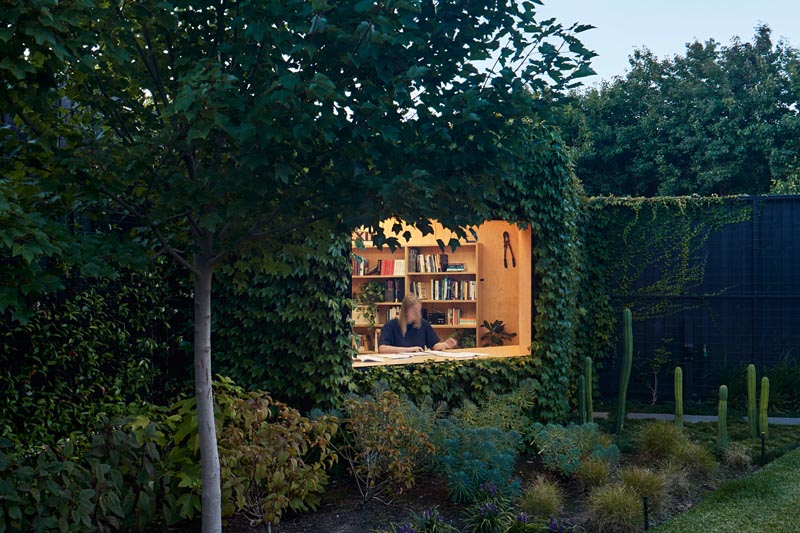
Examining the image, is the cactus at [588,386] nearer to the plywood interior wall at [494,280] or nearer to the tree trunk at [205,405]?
the plywood interior wall at [494,280]

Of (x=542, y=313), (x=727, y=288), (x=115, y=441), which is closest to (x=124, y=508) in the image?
(x=115, y=441)

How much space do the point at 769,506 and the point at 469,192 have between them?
343 cm

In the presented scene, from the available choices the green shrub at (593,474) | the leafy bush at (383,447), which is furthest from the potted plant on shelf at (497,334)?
the leafy bush at (383,447)

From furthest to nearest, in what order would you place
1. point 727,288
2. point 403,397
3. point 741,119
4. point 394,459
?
1. point 741,119
2. point 727,288
3. point 403,397
4. point 394,459

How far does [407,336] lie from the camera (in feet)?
27.7

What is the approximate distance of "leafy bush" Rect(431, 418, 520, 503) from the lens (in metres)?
4.92

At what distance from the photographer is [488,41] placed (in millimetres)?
3260

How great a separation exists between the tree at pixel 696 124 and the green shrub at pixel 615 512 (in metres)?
15.8

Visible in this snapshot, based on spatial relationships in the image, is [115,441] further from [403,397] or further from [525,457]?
[525,457]

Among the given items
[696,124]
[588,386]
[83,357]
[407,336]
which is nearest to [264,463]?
[83,357]

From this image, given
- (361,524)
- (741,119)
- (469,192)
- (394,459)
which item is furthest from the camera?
(741,119)

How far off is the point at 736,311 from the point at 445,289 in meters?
3.85

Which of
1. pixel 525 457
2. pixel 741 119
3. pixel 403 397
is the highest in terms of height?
pixel 741 119

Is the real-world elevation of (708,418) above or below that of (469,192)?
below
